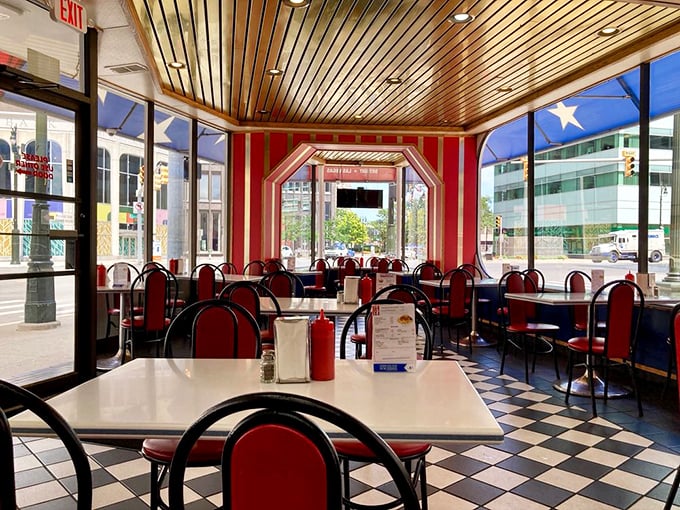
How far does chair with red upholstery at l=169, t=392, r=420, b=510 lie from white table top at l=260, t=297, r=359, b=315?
2.94m

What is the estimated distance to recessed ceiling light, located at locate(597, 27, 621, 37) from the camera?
16.4 feet

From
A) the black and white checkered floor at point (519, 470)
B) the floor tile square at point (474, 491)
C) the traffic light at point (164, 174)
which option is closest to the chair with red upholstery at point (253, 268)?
the traffic light at point (164, 174)

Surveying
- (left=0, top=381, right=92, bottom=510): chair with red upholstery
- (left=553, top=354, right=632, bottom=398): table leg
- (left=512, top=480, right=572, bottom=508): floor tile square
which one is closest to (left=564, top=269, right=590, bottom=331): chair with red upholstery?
(left=553, top=354, right=632, bottom=398): table leg

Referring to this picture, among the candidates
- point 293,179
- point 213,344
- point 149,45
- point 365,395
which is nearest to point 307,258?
point 293,179

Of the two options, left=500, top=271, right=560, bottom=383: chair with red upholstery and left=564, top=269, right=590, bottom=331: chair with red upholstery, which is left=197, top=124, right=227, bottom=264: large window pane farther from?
left=564, top=269, right=590, bottom=331: chair with red upholstery

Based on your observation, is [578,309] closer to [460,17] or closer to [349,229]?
[460,17]

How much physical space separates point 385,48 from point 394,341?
417 cm

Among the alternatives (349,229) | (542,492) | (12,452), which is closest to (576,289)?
(542,492)

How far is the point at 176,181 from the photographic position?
334 inches

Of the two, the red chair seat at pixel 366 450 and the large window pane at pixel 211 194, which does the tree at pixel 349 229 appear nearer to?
the large window pane at pixel 211 194

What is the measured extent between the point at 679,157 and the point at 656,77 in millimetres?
879

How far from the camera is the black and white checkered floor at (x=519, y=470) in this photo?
9.19 feet

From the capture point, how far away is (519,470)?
3184 mm

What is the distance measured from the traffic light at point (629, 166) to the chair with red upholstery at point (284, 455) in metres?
5.87
